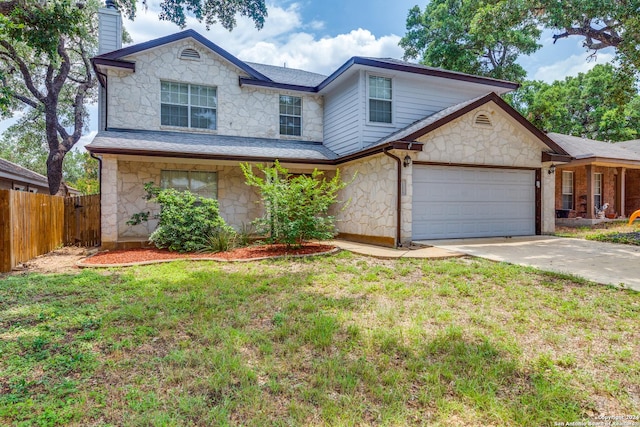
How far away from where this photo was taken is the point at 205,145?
1089 centimetres

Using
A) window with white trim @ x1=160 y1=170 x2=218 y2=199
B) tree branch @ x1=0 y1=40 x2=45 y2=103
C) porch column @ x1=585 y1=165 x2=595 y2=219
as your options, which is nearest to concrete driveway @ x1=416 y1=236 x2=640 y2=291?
porch column @ x1=585 y1=165 x2=595 y2=219

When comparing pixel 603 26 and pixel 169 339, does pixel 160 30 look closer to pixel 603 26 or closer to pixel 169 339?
pixel 169 339

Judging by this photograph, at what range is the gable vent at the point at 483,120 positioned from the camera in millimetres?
10133

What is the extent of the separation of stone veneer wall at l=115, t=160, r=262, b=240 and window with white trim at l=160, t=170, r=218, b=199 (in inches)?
5.3

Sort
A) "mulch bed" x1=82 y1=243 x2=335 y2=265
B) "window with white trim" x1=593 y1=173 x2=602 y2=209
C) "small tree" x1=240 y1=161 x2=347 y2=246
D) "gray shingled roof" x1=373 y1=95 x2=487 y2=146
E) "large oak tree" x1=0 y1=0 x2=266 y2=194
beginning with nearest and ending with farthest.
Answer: "large oak tree" x1=0 y1=0 x2=266 y2=194, "mulch bed" x1=82 y1=243 x2=335 y2=265, "small tree" x1=240 y1=161 x2=347 y2=246, "gray shingled roof" x1=373 y1=95 x2=487 y2=146, "window with white trim" x1=593 y1=173 x2=602 y2=209

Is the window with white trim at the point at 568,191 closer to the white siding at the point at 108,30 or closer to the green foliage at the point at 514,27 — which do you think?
the green foliage at the point at 514,27

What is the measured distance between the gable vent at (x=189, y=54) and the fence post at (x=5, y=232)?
6.91 meters

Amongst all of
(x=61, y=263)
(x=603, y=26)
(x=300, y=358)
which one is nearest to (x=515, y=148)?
(x=603, y=26)

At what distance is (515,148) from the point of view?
1066 cm

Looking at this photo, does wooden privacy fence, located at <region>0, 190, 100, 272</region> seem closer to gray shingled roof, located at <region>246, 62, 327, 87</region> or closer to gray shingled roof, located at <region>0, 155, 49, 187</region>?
gray shingled roof, located at <region>0, 155, 49, 187</region>

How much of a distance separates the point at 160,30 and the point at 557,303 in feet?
47.2

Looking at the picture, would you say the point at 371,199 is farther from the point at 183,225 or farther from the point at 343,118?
the point at 183,225

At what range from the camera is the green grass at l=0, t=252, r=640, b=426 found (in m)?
2.49

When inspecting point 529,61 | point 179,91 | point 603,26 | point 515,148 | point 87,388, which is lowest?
point 87,388
